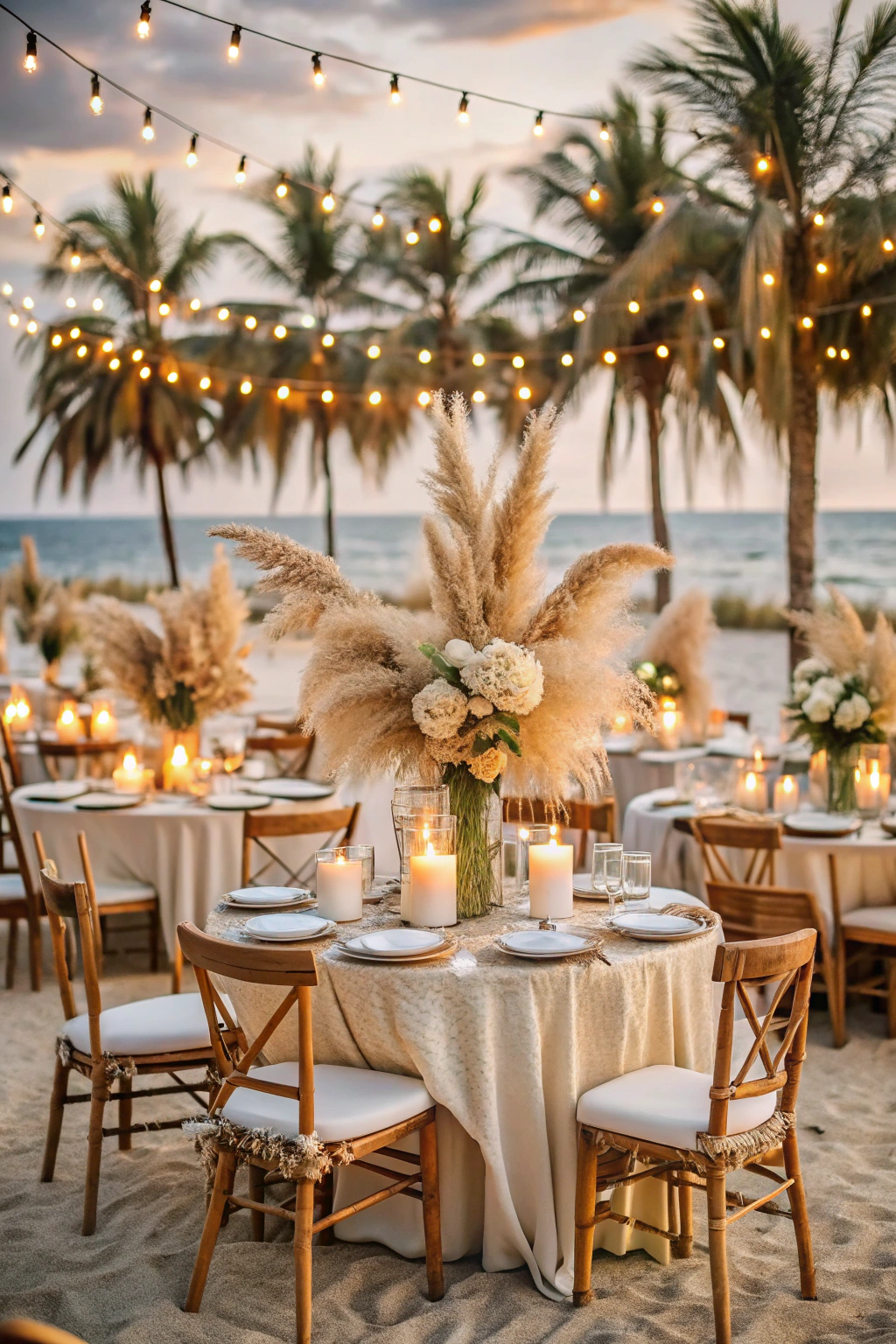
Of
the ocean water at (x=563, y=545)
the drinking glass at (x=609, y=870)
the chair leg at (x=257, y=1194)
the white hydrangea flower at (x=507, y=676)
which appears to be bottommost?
the chair leg at (x=257, y=1194)

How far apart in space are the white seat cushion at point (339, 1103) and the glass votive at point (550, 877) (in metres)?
0.65

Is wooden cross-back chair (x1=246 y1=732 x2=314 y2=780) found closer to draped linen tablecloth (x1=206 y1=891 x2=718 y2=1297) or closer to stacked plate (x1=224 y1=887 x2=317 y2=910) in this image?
stacked plate (x1=224 y1=887 x2=317 y2=910)

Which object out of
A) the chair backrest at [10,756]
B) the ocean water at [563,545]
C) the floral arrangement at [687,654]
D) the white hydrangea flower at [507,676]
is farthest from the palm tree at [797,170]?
the ocean water at [563,545]

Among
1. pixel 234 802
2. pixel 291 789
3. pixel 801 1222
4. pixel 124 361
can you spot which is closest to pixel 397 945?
pixel 801 1222

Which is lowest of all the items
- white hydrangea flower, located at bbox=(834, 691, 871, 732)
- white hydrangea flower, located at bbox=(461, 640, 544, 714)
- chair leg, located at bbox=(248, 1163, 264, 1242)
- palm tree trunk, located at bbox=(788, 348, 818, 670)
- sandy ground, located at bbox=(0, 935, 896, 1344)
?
sandy ground, located at bbox=(0, 935, 896, 1344)

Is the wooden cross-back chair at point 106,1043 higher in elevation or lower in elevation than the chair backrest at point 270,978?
lower

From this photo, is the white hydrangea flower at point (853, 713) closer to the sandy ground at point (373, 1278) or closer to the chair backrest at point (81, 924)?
the sandy ground at point (373, 1278)

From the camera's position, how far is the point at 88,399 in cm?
1716

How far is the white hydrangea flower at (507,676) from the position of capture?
3.26 m

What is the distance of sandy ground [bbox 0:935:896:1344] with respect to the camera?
9.63 feet

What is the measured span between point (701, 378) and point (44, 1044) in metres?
8.04

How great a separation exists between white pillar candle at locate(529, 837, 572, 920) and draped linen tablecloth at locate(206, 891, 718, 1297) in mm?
229

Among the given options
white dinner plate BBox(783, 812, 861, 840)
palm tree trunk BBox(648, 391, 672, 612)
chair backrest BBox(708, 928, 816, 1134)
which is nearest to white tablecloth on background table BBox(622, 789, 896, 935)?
white dinner plate BBox(783, 812, 861, 840)

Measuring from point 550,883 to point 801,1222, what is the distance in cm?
102
